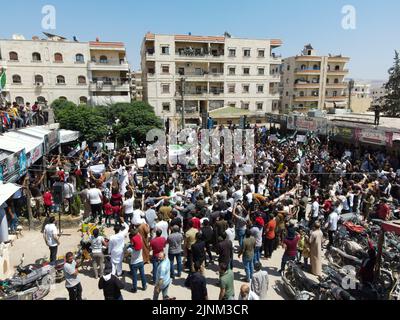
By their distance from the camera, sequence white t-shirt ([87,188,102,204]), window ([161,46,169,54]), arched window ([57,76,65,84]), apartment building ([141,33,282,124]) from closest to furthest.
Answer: white t-shirt ([87,188,102,204]) < arched window ([57,76,65,84]) < window ([161,46,169,54]) < apartment building ([141,33,282,124])

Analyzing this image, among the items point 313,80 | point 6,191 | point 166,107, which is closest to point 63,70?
point 166,107

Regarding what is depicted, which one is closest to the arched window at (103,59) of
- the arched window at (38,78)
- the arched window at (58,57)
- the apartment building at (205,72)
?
the arched window at (58,57)

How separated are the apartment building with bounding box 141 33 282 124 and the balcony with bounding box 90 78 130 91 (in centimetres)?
330

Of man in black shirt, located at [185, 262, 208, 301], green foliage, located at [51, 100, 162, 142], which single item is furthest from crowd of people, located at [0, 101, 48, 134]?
man in black shirt, located at [185, 262, 208, 301]

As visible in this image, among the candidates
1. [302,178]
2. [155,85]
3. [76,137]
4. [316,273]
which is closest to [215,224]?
[316,273]

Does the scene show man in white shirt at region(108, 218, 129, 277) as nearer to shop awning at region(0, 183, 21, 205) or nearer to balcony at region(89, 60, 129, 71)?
shop awning at region(0, 183, 21, 205)

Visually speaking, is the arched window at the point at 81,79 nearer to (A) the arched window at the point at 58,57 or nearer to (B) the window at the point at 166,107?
(A) the arched window at the point at 58,57

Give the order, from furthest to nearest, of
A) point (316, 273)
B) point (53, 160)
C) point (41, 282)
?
point (53, 160) < point (316, 273) < point (41, 282)

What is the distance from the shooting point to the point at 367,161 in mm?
15375

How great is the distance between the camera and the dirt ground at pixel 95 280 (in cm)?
659

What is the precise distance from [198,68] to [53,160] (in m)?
29.8

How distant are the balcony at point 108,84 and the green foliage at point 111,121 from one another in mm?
12357

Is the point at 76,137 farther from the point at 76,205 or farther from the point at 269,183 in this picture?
the point at 269,183

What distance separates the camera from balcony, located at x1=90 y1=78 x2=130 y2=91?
3772cm
